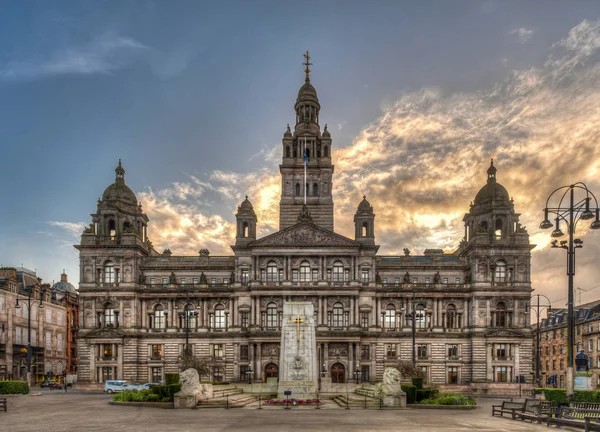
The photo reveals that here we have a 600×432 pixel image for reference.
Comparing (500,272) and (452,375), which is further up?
(500,272)

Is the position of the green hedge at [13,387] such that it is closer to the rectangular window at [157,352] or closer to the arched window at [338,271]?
the rectangular window at [157,352]

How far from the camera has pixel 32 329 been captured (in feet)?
302

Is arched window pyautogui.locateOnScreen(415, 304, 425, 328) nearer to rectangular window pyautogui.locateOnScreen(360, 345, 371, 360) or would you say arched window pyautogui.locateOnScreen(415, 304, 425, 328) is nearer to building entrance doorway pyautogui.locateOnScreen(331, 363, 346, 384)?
rectangular window pyautogui.locateOnScreen(360, 345, 371, 360)

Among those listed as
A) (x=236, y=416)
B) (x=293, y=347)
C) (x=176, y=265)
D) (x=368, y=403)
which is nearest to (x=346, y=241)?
(x=176, y=265)

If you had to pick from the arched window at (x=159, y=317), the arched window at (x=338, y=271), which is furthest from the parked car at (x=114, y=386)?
the arched window at (x=338, y=271)

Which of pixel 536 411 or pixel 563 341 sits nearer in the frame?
pixel 536 411

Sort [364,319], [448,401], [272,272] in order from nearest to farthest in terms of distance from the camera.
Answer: [448,401], [272,272], [364,319]

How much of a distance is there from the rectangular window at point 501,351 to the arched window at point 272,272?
31.3 m

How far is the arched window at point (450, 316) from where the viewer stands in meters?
79.2

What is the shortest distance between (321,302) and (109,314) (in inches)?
1168

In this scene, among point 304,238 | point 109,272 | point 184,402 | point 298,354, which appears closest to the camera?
point 184,402

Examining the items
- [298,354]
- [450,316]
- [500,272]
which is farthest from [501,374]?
[298,354]

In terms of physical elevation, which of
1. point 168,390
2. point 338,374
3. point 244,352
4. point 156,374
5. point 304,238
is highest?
point 304,238

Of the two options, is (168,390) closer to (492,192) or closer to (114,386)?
(114,386)
